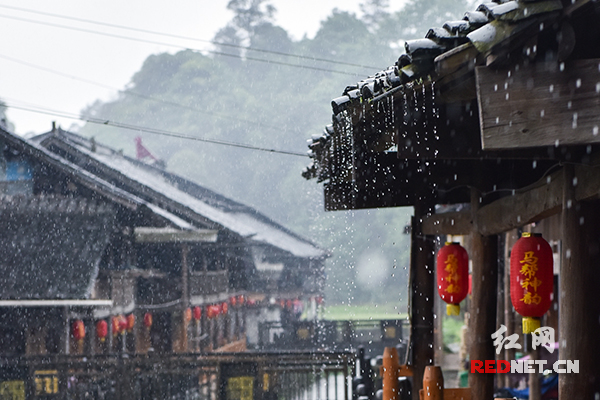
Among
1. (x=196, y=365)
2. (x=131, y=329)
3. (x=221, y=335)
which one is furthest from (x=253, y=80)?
(x=196, y=365)

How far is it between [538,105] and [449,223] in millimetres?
3944

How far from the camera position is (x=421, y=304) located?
7668mm

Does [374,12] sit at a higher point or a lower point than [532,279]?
higher

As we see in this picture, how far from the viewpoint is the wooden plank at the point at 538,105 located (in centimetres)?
314

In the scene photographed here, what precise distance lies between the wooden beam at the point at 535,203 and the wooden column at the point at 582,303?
161mm

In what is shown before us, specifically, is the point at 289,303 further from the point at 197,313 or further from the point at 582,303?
the point at 582,303

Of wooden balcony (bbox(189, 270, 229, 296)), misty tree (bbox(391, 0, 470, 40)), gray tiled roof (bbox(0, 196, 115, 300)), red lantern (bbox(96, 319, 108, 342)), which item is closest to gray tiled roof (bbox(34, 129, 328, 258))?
wooden balcony (bbox(189, 270, 229, 296))

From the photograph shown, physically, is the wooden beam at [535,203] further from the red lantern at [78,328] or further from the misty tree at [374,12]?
the misty tree at [374,12]

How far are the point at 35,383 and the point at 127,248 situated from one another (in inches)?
190

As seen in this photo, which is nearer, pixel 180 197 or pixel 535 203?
pixel 535 203

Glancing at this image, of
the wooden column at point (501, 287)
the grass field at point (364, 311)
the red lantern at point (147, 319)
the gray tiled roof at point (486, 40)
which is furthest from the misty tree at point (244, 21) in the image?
the gray tiled roof at point (486, 40)

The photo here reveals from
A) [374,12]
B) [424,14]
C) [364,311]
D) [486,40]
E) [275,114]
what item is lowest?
[364,311]

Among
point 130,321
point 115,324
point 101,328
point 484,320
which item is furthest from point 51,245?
point 484,320

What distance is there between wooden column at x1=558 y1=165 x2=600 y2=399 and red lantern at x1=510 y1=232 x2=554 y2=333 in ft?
4.23
